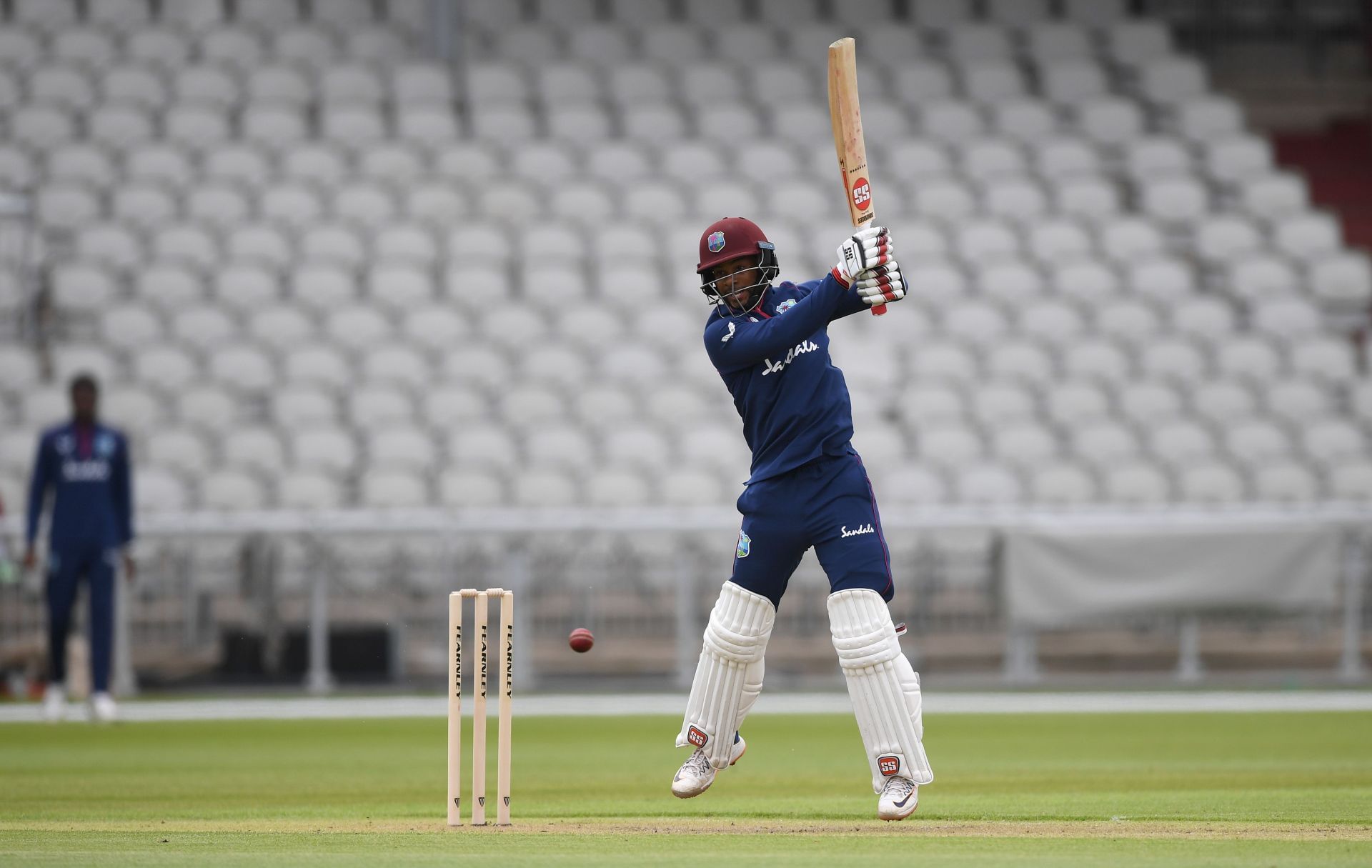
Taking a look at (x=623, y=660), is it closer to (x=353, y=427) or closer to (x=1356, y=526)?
(x=353, y=427)

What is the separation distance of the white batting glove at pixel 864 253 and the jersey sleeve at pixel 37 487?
675 centimetres

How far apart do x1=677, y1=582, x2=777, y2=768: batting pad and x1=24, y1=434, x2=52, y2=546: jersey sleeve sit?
596cm

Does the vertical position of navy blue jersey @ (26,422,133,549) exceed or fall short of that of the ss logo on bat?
it falls short

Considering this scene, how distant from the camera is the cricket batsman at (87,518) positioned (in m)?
10.5

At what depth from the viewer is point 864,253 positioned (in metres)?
5.23

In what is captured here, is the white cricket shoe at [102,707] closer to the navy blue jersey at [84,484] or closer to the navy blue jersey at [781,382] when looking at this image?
the navy blue jersey at [84,484]

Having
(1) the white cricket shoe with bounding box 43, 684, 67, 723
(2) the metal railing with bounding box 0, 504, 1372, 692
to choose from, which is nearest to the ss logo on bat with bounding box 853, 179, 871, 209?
(1) the white cricket shoe with bounding box 43, 684, 67, 723

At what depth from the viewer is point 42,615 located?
12.7 metres

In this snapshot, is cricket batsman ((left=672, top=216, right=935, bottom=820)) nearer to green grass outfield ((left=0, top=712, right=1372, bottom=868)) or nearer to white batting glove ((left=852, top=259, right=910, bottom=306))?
white batting glove ((left=852, top=259, right=910, bottom=306))

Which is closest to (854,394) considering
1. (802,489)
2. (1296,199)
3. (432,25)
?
(1296,199)

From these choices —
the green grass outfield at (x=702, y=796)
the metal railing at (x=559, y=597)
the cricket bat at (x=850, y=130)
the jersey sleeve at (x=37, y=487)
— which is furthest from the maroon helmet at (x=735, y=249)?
the metal railing at (x=559, y=597)

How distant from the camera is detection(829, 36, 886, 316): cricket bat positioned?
5711 mm

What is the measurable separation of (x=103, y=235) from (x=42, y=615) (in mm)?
5008

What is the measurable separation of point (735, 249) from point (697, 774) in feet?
5.74
